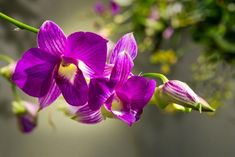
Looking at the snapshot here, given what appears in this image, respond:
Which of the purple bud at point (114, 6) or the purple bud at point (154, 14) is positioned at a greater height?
the purple bud at point (114, 6)

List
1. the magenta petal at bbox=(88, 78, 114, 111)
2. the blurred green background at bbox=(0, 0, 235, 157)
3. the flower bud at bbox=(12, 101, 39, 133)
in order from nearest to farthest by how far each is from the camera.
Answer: the magenta petal at bbox=(88, 78, 114, 111), the flower bud at bbox=(12, 101, 39, 133), the blurred green background at bbox=(0, 0, 235, 157)

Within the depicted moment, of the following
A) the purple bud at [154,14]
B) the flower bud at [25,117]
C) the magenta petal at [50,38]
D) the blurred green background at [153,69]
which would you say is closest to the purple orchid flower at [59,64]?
the magenta petal at [50,38]

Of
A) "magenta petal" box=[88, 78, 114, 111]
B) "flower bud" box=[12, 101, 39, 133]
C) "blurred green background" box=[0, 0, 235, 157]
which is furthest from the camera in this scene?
"blurred green background" box=[0, 0, 235, 157]

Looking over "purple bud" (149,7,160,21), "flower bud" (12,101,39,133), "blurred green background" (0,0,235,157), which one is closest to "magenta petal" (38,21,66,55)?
"flower bud" (12,101,39,133)

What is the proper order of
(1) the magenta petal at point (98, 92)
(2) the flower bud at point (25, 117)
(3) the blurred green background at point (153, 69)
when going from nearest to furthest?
(1) the magenta petal at point (98, 92), (2) the flower bud at point (25, 117), (3) the blurred green background at point (153, 69)

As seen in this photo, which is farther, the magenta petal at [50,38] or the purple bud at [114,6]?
the purple bud at [114,6]

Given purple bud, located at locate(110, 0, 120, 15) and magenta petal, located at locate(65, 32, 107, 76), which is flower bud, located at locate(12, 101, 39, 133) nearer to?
magenta petal, located at locate(65, 32, 107, 76)

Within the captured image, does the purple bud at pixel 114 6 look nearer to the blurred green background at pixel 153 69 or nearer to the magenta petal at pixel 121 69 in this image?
the blurred green background at pixel 153 69
